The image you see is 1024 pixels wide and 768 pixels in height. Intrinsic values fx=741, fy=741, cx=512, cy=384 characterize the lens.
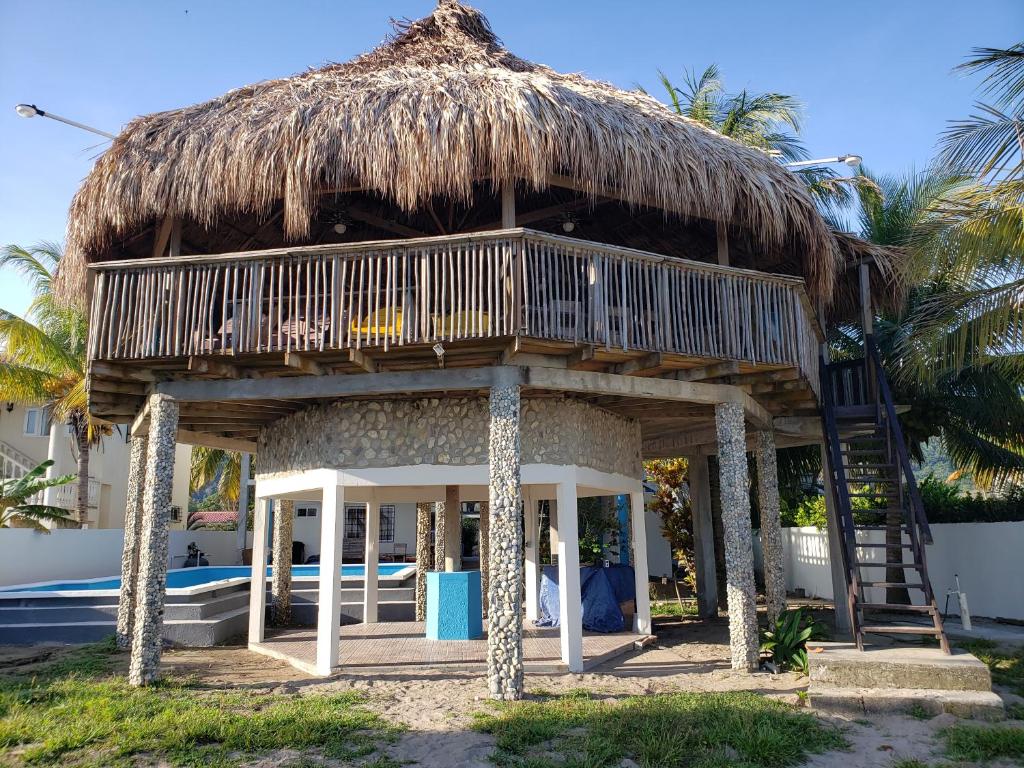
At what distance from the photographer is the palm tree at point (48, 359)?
15.6 m

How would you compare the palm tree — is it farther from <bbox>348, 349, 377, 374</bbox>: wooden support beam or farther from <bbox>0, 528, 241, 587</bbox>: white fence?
<bbox>348, 349, 377, 374</bbox>: wooden support beam

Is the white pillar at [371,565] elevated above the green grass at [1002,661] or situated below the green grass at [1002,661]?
above

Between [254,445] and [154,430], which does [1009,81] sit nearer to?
[154,430]

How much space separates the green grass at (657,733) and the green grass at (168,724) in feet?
3.93

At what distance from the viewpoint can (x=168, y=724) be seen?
629cm

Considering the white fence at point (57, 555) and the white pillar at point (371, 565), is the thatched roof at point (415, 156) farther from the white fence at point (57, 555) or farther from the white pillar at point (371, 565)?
the white fence at point (57, 555)

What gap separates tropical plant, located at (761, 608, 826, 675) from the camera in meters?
8.63

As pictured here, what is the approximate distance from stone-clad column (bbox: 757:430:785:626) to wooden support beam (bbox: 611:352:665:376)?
3.72m

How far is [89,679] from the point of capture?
802 cm

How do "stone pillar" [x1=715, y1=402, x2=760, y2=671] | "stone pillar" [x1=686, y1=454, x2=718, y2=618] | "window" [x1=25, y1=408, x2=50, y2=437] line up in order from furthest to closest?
"window" [x1=25, y1=408, x2=50, y2=437] < "stone pillar" [x1=686, y1=454, x2=718, y2=618] < "stone pillar" [x1=715, y1=402, x2=760, y2=671]

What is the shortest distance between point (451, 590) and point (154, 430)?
4451 millimetres

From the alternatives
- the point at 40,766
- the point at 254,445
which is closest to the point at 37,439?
the point at 254,445

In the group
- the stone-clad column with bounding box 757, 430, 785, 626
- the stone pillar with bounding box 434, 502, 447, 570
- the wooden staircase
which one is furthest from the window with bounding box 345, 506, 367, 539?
the wooden staircase

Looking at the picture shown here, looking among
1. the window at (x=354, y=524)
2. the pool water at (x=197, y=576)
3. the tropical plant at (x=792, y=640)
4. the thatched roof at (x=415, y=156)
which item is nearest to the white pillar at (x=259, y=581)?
the pool water at (x=197, y=576)
